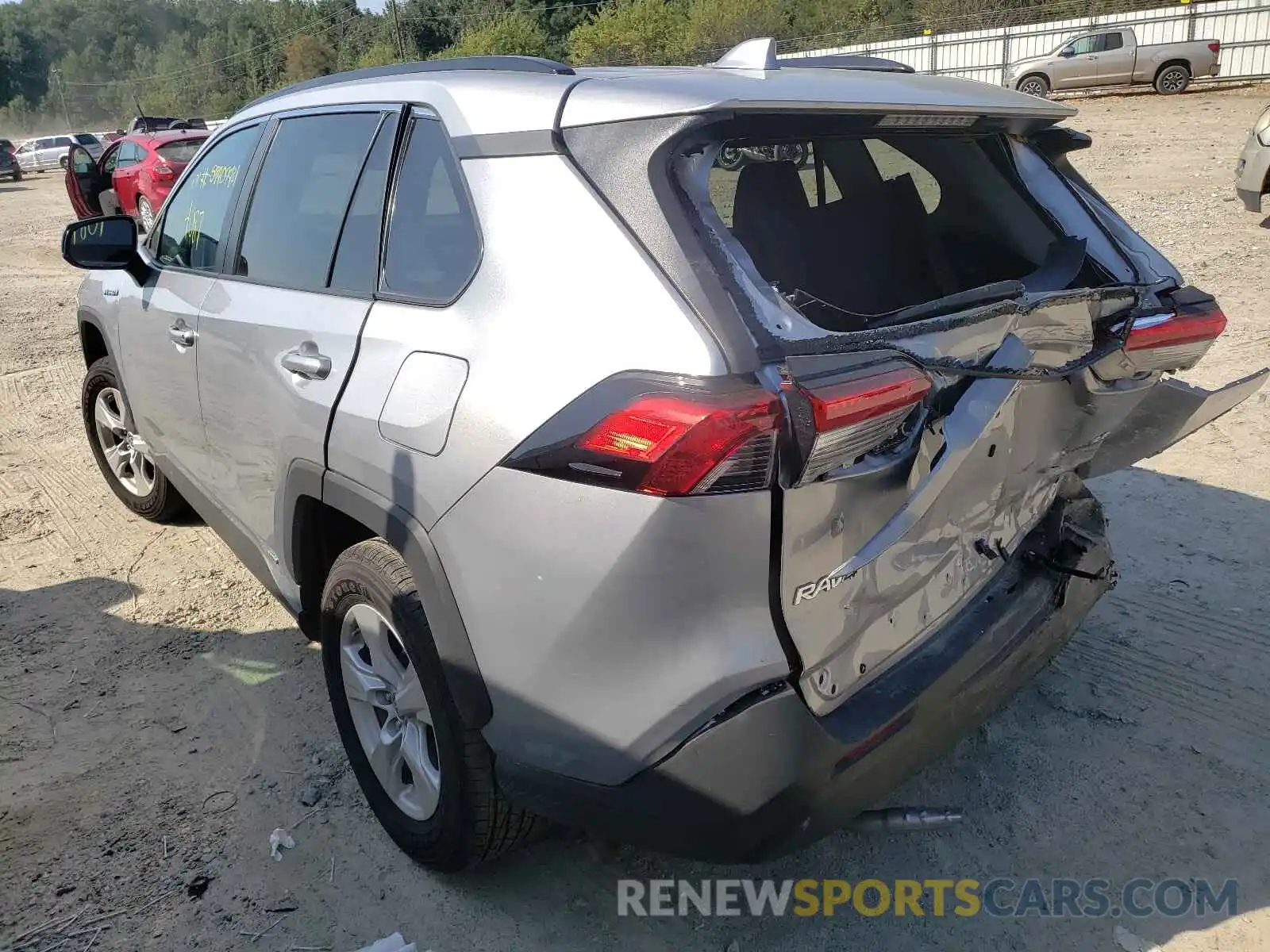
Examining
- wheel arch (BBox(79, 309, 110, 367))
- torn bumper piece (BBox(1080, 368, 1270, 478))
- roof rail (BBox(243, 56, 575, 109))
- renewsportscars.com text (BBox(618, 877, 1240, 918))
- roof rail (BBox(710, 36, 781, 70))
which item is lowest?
renewsportscars.com text (BBox(618, 877, 1240, 918))

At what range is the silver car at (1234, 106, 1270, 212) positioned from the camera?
8.47 metres

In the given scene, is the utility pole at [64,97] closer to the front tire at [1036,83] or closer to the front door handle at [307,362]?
the front tire at [1036,83]

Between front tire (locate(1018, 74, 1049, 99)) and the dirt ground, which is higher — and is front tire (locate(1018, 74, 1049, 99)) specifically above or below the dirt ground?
above

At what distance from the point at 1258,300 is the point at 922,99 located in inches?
244

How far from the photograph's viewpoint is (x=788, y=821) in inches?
75.3

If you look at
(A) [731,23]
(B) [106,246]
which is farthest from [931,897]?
(A) [731,23]

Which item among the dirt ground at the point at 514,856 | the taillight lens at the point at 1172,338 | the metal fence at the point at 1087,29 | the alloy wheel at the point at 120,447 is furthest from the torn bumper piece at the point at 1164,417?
the metal fence at the point at 1087,29

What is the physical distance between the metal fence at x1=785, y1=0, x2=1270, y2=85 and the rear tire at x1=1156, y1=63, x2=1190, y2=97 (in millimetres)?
2022

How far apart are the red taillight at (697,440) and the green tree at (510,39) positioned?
169 ft

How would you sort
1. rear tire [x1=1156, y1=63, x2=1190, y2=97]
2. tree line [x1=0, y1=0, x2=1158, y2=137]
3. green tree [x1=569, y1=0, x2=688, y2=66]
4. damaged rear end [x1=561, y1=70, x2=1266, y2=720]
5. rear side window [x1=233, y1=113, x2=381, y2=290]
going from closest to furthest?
1. damaged rear end [x1=561, y1=70, x2=1266, y2=720]
2. rear side window [x1=233, y1=113, x2=381, y2=290]
3. rear tire [x1=1156, y1=63, x2=1190, y2=97]
4. tree line [x1=0, y1=0, x2=1158, y2=137]
5. green tree [x1=569, y1=0, x2=688, y2=66]

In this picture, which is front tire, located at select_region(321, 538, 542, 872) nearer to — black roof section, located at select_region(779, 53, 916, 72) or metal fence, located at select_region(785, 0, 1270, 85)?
black roof section, located at select_region(779, 53, 916, 72)

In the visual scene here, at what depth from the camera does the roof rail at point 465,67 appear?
7.60 feet

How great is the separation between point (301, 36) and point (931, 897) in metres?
89.9

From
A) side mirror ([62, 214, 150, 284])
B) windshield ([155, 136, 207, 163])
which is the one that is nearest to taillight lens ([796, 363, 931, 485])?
side mirror ([62, 214, 150, 284])
